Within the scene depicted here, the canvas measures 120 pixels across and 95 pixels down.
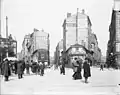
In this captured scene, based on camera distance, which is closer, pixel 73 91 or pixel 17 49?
pixel 73 91

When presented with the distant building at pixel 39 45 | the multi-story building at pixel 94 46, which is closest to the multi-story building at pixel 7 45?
the distant building at pixel 39 45

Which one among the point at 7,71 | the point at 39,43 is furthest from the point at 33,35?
the point at 7,71

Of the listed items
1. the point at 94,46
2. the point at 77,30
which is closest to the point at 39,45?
the point at 77,30

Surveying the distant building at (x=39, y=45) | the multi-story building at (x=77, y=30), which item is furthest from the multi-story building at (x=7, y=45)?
the multi-story building at (x=77, y=30)

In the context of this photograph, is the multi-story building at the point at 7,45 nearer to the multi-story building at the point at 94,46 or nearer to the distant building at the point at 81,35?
the distant building at the point at 81,35

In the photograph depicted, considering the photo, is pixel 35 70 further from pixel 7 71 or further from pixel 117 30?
pixel 117 30

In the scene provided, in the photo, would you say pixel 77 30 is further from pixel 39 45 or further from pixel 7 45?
pixel 7 45

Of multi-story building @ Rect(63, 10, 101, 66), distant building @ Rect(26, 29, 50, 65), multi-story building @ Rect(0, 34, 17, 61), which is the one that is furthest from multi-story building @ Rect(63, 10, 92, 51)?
multi-story building @ Rect(0, 34, 17, 61)

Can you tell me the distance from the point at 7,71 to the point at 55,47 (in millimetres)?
1960

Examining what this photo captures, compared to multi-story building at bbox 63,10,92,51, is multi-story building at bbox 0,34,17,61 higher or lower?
lower

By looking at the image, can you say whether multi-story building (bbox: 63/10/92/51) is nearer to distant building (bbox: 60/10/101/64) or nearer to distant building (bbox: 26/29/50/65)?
distant building (bbox: 60/10/101/64)

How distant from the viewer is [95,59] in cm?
314

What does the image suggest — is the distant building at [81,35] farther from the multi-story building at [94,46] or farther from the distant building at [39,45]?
the distant building at [39,45]

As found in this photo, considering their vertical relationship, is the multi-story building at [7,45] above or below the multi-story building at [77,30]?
below
